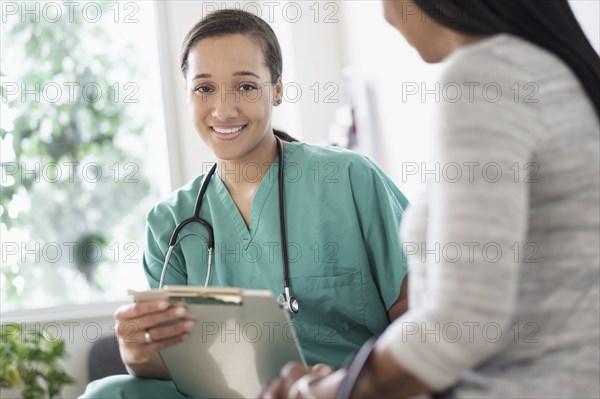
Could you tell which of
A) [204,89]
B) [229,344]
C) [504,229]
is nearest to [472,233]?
[504,229]

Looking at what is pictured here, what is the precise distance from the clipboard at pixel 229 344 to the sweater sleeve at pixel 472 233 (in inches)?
14.6

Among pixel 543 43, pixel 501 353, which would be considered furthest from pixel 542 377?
pixel 543 43

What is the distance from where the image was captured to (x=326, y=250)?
1584mm

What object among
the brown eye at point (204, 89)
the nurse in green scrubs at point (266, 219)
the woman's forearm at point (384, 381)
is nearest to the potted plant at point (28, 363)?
the nurse in green scrubs at point (266, 219)

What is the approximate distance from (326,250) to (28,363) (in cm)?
164

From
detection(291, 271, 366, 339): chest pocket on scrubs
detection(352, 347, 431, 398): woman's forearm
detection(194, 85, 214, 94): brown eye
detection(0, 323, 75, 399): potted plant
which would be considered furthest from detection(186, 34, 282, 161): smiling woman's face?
detection(0, 323, 75, 399): potted plant

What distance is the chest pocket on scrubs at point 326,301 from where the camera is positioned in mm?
1566

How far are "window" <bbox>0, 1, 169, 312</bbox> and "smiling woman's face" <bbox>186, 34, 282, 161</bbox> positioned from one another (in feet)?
5.71

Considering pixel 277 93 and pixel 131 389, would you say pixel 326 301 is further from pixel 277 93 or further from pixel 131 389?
pixel 277 93

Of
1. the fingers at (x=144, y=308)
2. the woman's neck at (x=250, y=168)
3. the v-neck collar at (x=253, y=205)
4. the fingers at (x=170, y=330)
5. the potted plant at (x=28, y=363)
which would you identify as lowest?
the potted plant at (x=28, y=363)

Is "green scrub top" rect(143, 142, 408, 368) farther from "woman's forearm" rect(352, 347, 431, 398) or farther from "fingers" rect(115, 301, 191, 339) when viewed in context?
"woman's forearm" rect(352, 347, 431, 398)

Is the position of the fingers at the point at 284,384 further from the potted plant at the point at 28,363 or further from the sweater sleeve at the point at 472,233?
the potted plant at the point at 28,363

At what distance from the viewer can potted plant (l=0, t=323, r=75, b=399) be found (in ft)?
8.73

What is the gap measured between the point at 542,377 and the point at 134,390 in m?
Answer: 0.85
